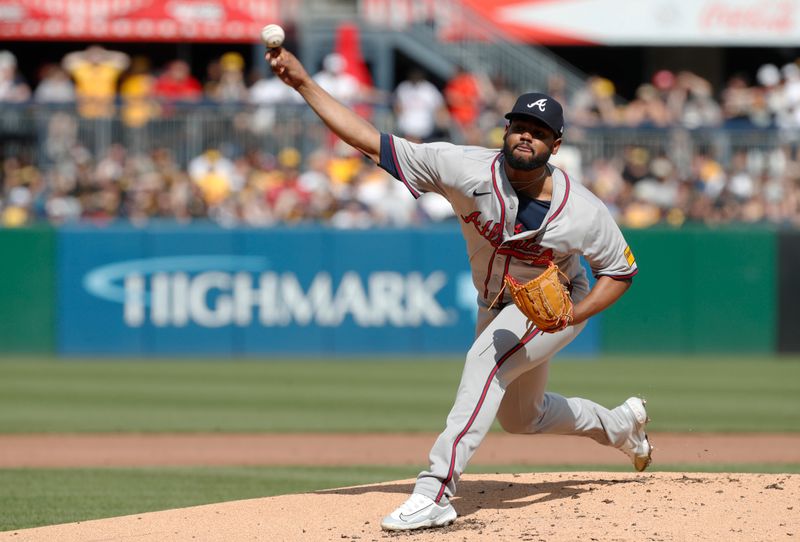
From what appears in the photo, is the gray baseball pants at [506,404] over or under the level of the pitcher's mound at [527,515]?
over

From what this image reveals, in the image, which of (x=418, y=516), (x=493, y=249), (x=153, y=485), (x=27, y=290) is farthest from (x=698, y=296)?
(x=418, y=516)

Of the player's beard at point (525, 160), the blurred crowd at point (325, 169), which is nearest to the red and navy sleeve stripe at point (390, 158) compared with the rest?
the player's beard at point (525, 160)

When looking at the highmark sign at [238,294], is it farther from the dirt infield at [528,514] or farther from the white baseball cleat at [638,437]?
the white baseball cleat at [638,437]

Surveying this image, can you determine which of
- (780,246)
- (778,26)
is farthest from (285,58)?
(778,26)

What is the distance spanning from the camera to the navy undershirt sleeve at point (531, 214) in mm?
5664

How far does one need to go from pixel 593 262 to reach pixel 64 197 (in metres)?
11.7

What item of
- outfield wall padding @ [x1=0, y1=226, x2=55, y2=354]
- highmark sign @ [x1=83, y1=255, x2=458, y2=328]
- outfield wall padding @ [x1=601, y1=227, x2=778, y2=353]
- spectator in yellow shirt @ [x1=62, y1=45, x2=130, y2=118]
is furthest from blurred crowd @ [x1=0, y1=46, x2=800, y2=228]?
highmark sign @ [x1=83, y1=255, x2=458, y2=328]

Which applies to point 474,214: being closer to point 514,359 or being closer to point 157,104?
point 514,359

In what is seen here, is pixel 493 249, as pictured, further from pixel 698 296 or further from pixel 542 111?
pixel 698 296

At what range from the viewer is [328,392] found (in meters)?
12.7

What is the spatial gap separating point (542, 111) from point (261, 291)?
1066 cm

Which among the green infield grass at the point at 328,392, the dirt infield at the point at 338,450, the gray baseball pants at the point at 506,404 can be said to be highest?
the gray baseball pants at the point at 506,404

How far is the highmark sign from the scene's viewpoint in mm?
15703

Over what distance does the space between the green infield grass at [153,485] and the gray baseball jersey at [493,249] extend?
1.99 metres
